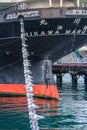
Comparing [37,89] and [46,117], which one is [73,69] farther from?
[46,117]

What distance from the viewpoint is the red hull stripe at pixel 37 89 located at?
30141 mm

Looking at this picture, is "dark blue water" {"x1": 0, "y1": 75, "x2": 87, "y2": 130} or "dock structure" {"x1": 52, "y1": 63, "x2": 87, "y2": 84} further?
"dock structure" {"x1": 52, "y1": 63, "x2": 87, "y2": 84}

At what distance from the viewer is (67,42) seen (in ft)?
101

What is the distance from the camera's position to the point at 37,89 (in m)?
30.3

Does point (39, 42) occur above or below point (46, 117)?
above

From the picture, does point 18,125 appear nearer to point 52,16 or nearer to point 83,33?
point 52,16

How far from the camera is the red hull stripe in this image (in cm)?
3014

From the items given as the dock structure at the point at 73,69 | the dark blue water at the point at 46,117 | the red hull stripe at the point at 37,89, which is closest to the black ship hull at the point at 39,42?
the red hull stripe at the point at 37,89

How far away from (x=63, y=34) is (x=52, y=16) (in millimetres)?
2147

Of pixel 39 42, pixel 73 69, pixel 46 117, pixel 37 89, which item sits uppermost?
pixel 39 42

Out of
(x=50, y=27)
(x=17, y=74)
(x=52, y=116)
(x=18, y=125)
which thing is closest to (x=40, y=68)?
(x=17, y=74)

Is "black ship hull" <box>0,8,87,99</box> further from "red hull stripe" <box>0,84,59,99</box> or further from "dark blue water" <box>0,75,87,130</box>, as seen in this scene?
"dark blue water" <box>0,75,87,130</box>

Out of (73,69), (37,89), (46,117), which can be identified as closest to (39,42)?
(37,89)

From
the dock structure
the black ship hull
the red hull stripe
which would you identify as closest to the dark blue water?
the red hull stripe
